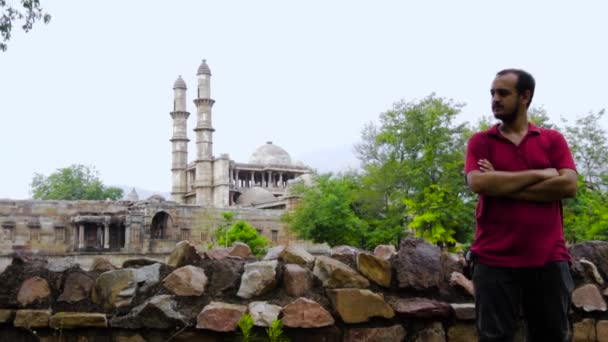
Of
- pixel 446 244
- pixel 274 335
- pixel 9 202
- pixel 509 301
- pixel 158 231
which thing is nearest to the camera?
pixel 509 301

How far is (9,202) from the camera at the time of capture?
3516 centimetres

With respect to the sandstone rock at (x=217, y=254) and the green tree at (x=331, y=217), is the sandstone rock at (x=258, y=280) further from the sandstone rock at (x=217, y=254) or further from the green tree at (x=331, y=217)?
the green tree at (x=331, y=217)

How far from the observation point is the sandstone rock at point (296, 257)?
493 centimetres

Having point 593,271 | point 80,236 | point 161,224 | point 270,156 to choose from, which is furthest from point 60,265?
point 270,156

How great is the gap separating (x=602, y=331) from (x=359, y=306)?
1707mm

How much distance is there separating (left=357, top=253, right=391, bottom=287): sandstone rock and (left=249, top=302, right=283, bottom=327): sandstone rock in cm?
66

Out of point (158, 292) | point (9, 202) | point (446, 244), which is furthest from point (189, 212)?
point (158, 292)

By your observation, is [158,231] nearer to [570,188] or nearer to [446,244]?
[446,244]

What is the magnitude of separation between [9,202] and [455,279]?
3438 cm

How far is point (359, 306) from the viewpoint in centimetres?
451

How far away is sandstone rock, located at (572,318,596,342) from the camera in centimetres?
470

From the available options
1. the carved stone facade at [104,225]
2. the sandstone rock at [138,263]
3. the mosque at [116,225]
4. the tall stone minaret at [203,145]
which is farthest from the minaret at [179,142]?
the sandstone rock at [138,263]

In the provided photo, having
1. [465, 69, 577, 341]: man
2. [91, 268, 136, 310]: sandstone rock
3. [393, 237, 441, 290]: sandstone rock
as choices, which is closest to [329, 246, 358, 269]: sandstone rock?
[393, 237, 441, 290]: sandstone rock

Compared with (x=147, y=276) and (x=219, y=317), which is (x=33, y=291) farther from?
(x=219, y=317)
